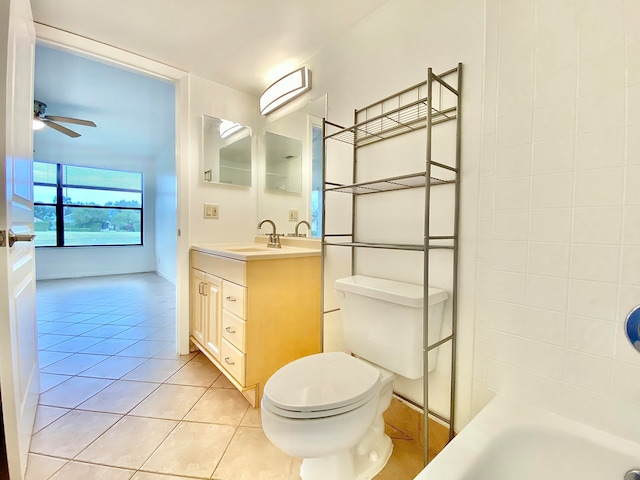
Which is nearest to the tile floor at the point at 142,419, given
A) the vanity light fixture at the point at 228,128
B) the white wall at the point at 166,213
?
the vanity light fixture at the point at 228,128

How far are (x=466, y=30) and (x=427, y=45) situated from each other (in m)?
0.17

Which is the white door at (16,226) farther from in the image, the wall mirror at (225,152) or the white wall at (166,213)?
the white wall at (166,213)

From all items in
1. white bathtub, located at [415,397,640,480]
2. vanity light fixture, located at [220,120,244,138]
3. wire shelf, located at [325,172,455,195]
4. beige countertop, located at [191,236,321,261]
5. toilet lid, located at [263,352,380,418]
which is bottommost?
white bathtub, located at [415,397,640,480]

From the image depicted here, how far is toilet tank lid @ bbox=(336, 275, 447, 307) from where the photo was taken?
42.9 inches

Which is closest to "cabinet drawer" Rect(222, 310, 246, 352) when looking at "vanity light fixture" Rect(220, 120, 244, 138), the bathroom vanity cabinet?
the bathroom vanity cabinet

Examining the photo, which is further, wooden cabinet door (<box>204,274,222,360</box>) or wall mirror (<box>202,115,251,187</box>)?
wall mirror (<box>202,115,251,187</box>)

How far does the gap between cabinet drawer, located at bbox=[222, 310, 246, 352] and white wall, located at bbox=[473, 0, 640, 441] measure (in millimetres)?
1102

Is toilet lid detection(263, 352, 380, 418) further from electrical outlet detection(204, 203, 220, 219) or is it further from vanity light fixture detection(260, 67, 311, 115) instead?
vanity light fixture detection(260, 67, 311, 115)

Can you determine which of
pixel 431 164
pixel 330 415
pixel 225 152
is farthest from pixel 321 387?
pixel 225 152

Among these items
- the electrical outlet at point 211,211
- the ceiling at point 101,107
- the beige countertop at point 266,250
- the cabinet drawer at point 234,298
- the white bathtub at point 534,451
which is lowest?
the white bathtub at point 534,451

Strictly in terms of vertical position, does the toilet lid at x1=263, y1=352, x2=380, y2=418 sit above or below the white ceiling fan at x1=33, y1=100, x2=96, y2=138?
below

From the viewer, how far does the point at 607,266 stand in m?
0.82

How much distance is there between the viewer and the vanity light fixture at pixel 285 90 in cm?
186

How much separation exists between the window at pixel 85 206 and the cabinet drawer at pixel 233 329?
16.4 ft
